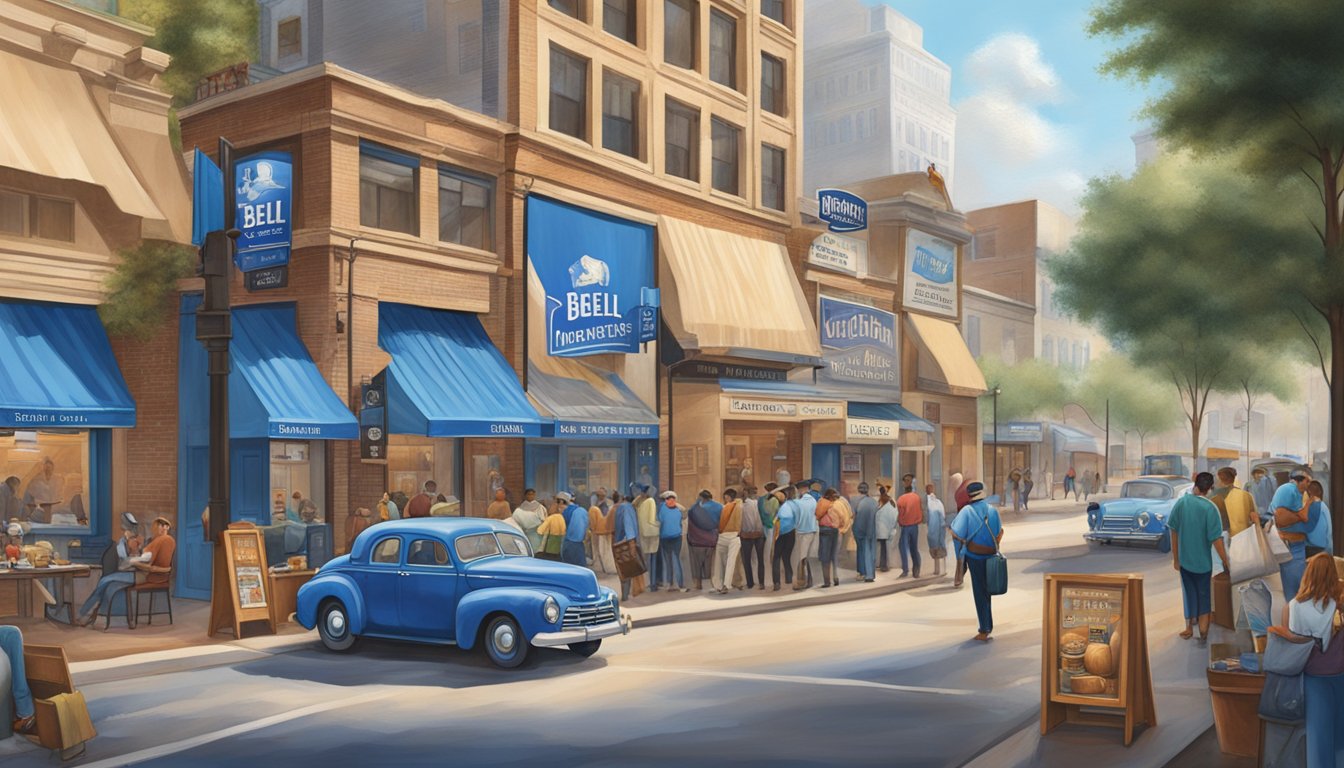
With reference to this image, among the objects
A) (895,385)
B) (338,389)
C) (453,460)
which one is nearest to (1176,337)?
(895,385)

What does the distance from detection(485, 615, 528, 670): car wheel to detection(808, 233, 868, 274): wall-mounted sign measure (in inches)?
959

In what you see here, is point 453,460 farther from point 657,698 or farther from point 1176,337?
point 1176,337

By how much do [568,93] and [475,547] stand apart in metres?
16.6

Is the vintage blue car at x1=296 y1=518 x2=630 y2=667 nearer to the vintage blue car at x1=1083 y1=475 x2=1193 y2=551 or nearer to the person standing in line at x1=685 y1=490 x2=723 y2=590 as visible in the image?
the person standing in line at x1=685 y1=490 x2=723 y2=590

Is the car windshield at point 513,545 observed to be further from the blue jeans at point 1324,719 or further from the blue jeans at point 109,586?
the blue jeans at point 1324,719

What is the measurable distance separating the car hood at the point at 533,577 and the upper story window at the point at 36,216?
40.6 ft

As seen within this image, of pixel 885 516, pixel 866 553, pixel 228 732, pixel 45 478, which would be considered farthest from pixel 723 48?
pixel 228 732

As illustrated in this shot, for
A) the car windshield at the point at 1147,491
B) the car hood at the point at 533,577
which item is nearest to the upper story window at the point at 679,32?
the car windshield at the point at 1147,491

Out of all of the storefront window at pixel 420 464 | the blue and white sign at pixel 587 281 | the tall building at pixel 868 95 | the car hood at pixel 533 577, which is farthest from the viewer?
the tall building at pixel 868 95

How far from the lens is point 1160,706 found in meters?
11.1

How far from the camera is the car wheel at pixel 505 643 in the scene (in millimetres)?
13555

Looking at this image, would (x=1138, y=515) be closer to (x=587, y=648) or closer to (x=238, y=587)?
(x=587, y=648)

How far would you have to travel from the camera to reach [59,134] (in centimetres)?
2067

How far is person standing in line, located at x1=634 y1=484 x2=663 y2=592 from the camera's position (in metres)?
21.4
